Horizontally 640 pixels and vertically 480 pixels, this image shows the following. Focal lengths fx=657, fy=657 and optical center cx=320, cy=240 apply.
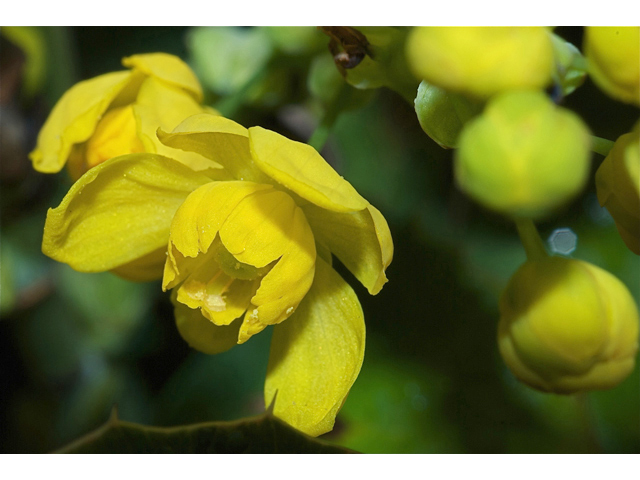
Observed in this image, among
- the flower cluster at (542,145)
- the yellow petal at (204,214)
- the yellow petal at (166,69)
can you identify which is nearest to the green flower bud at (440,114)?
the flower cluster at (542,145)

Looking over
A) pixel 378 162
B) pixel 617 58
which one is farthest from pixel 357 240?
pixel 378 162

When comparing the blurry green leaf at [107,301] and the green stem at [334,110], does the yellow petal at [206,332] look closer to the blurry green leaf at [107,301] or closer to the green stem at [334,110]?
the green stem at [334,110]

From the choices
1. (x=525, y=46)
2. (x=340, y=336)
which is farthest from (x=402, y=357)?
(x=525, y=46)

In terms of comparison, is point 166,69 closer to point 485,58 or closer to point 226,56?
point 226,56

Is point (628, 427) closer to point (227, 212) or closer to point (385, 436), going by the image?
point (385, 436)
